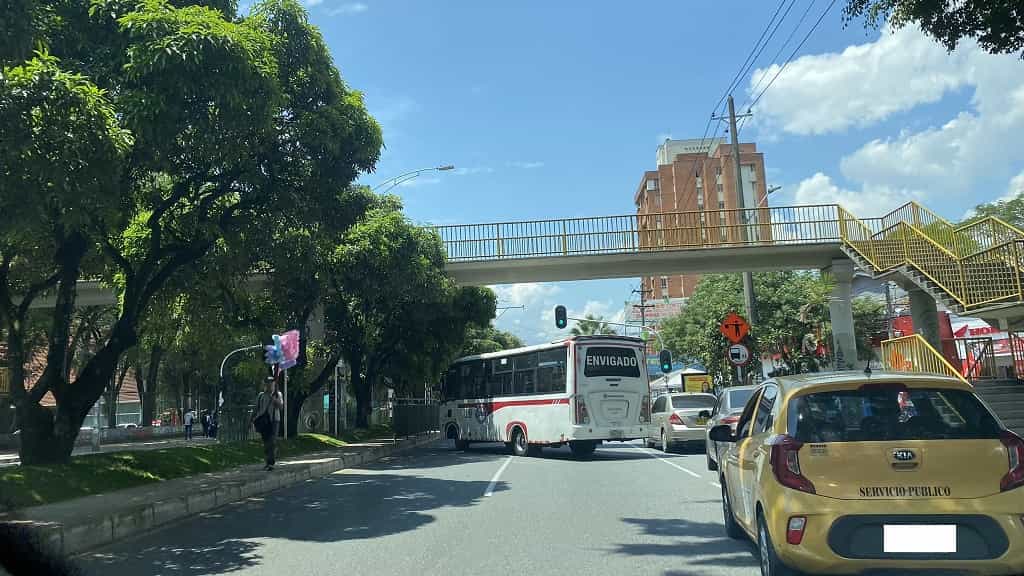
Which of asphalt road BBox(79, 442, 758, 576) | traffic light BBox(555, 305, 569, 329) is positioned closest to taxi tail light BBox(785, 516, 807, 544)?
asphalt road BBox(79, 442, 758, 576)

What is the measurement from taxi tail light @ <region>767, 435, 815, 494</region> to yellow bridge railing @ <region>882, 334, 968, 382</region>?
11.9 meters

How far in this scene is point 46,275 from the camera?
682 inches

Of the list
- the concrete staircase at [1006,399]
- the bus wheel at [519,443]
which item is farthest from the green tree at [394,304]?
the concrete staircase at [1006,399]

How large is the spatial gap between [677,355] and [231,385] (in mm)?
21869

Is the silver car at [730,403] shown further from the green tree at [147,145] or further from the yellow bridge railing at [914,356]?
the green tree at [147,145]

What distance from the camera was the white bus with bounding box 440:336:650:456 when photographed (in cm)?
2005

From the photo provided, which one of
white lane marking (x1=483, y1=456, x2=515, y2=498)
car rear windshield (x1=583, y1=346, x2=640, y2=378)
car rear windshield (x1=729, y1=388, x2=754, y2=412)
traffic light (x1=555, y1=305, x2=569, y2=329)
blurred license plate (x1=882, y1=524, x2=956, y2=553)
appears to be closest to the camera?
blurred license plate (x1=882, y1=524, x2=956, y2=553)

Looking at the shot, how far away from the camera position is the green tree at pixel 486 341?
180 feet

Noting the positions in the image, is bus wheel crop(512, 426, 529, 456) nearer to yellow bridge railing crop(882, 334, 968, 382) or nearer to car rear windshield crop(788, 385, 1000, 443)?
yellow bridge railing crop(882, 334, 968, 382)

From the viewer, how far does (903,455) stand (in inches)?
198

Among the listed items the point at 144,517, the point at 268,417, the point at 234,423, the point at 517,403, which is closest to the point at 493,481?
the point at 268,417

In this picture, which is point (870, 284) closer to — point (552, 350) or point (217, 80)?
point (552, 350)

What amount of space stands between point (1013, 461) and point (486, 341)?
61.9m

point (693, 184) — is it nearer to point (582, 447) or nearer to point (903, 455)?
point (582, 447)
